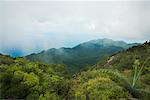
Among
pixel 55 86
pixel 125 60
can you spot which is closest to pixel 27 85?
pixel 55 86

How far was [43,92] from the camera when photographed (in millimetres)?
9125

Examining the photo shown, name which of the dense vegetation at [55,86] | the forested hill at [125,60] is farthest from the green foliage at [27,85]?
the forested hill at [125,60]

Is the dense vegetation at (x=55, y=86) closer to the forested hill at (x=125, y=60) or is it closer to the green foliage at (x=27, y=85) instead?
the green foliage at (x=27, y=85)

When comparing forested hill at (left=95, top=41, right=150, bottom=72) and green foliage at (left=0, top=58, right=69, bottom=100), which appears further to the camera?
forested hill at (left=95, top=41, right=150, bottom=72)

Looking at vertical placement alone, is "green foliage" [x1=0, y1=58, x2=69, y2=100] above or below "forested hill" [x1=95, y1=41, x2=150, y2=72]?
above

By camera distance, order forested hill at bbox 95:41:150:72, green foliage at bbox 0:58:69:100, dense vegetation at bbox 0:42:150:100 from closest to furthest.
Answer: dense vegetation at bbox 0:42:150:100
green foliage at bbox 0:58:69:100
forested hill at bbox 95:41:150:72

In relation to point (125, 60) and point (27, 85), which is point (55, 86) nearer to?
point (27, 85)

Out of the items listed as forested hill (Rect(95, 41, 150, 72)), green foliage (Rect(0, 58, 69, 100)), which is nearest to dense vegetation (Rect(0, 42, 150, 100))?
green foliage (Rect(0, 58, 69, 100))

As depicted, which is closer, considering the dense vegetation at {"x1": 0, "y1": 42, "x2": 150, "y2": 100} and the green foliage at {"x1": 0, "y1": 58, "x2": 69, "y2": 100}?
the dense vegetation at {"x1": 0, "y1": 42, "x2": 150, "y2": 100}

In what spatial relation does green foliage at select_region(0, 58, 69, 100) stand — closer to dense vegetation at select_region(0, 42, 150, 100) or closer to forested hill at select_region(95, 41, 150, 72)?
dense vegetation at select_region(0, 42, 150, 100)

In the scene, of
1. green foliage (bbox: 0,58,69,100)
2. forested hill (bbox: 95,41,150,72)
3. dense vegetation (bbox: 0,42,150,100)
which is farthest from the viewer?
forested hill (bbox: 95,41,150,72)

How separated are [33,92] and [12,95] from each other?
2.12ft

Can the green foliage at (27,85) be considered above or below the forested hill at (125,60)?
above

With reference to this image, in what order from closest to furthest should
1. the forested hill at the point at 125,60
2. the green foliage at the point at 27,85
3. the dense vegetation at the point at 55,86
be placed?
the dense vegetation at the point at 55,86
the green foliage at the point at 27,85
the forested hill at the point at 125,60
